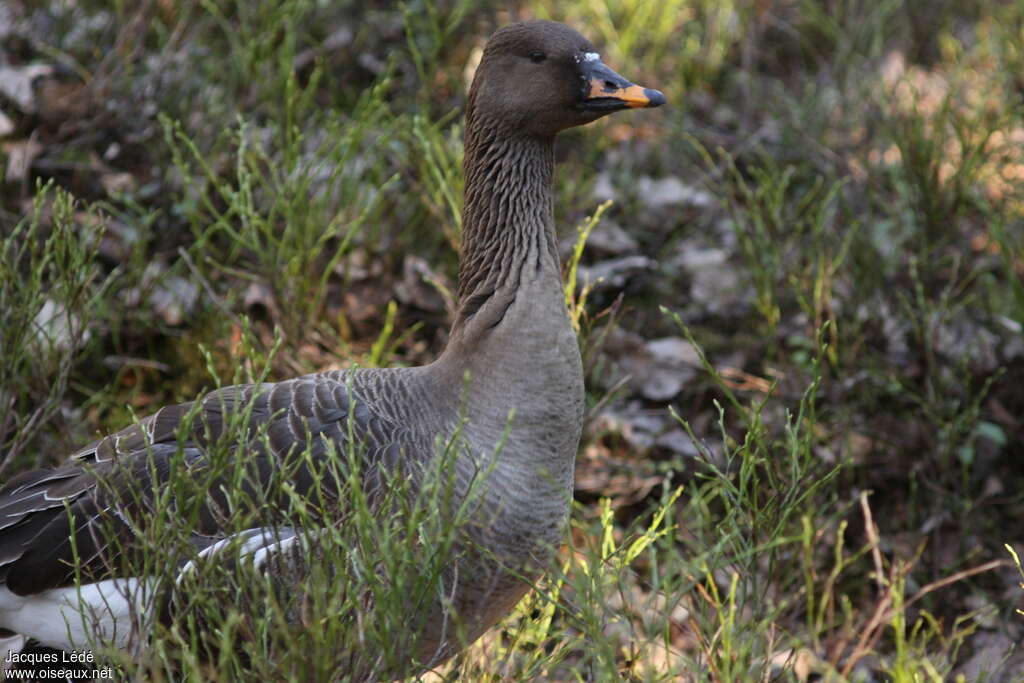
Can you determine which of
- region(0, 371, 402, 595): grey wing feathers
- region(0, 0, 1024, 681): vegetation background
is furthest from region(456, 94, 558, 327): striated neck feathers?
region(0, 371, 402, 595): grey wing feathers

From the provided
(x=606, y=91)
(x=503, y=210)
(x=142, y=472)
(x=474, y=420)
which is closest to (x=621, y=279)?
(x=503, y=210)

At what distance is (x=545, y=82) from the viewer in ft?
10.8

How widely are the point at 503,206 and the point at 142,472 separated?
4.29 feet

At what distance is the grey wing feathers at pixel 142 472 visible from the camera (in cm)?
298

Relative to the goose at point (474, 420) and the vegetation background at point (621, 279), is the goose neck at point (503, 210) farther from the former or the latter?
the vegetation background at point (621, 279)

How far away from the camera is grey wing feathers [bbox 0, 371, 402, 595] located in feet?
9.78

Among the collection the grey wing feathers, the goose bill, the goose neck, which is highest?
the goose bill

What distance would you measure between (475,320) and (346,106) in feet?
10.2

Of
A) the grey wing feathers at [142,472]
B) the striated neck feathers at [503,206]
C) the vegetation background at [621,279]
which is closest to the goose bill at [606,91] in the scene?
the striated neck feathers at [503,206]

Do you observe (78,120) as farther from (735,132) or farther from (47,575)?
(735,132)

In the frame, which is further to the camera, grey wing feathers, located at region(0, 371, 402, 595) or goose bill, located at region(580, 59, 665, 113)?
goose bill, located at region(580, 59, 665, 113)

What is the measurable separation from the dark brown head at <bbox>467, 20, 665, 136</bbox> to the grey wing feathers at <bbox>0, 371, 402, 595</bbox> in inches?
36.9

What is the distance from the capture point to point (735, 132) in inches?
257

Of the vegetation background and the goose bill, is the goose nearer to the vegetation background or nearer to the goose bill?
the goose bill
